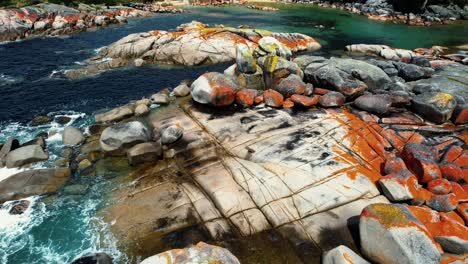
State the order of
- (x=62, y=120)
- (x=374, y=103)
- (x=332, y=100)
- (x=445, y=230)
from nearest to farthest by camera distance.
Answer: (x=445, y=230), (x=374, y=103), (x=332, y=100), (x=62, y=120)

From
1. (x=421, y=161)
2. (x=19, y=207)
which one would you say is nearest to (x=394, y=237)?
(x=421, y=161)

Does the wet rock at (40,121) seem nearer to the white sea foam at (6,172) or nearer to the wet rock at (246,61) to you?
the white sea foam at (6,172)

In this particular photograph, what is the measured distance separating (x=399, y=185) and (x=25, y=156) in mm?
21166

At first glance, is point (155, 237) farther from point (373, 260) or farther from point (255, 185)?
point (373, 260)

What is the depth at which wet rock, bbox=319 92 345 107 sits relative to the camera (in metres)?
23.5

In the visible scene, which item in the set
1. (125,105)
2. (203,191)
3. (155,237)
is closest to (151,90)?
(125,105)

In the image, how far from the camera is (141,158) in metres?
19.1

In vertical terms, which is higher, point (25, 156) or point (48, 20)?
point (48, 20)

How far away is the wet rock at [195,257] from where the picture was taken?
10969 mm

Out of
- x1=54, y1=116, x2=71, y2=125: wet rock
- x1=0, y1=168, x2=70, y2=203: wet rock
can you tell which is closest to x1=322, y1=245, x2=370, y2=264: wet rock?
x1=0, y1=168, x2=70, y2=203: wet rock

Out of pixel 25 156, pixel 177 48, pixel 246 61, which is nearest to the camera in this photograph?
pixel 25 156

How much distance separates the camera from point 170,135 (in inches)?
817

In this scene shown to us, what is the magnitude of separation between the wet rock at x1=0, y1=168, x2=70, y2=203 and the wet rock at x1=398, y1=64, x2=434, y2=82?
28635 mm

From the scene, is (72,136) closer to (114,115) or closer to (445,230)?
(114,115)
